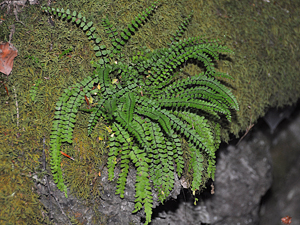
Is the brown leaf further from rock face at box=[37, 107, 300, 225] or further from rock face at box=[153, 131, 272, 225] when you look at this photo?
rock face at box=[153, 131, 272, 225]

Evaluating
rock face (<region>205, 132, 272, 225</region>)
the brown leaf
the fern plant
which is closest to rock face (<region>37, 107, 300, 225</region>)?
rock face (<region>205, 132, 272, 225</region>)

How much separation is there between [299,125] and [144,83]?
4.34 metres

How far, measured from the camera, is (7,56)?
248cm

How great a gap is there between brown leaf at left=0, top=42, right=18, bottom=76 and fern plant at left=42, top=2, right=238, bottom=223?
59 centimetres

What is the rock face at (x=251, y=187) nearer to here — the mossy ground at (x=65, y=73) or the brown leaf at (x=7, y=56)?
the mossy ground at (x=65, y=73)

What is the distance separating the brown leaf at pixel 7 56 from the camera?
8.10 feet

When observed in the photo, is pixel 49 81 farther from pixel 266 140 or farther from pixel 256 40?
pixel 266 140

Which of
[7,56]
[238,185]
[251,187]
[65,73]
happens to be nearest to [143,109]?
[65,73]

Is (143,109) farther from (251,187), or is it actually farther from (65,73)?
(251,187)

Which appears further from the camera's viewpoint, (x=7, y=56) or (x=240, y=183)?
(x=240, y=183)

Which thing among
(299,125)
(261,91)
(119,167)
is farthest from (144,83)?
(299,125)

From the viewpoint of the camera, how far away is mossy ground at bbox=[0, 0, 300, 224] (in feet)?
7.64

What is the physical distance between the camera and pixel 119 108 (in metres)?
2.42

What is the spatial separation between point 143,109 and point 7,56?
1.65 meters
